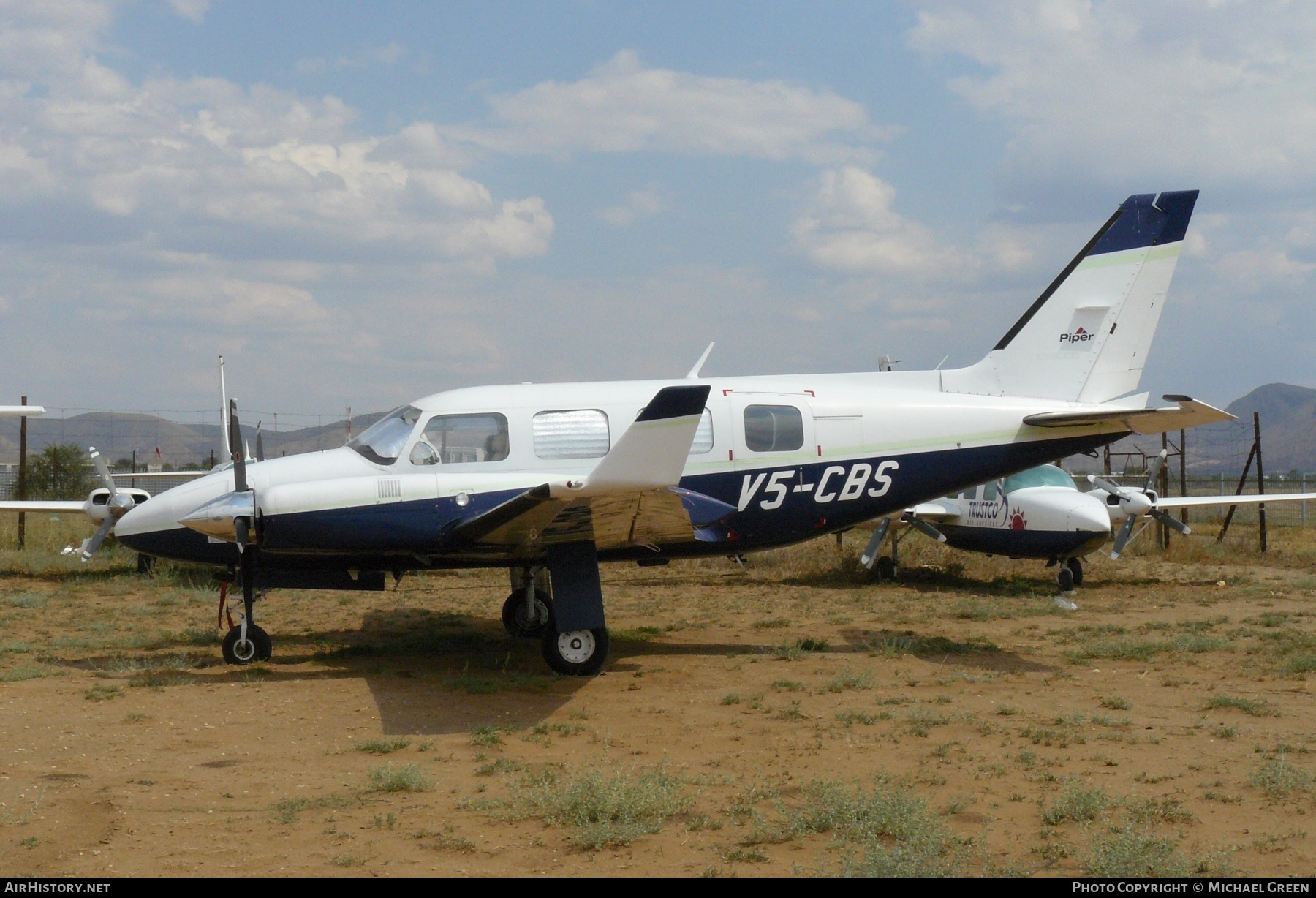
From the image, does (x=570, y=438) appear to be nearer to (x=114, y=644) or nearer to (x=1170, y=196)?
(x=114, y=644)

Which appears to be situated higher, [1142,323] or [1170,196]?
[1170,196]

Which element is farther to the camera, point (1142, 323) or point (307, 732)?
point (1142, 323)

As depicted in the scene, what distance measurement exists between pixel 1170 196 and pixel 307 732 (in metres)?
10.9

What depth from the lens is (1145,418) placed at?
10.9m

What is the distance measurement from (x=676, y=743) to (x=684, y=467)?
2576mm

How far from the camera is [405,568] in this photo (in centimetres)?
1098

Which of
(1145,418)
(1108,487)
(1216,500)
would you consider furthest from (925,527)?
(1145,418)

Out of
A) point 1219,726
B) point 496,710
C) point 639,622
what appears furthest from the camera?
point 639,622

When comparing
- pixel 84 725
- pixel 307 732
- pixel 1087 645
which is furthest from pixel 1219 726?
pixel 84 725

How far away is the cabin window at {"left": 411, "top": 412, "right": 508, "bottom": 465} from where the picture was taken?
34.6 ft

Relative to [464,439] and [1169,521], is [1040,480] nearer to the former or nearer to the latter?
[1169,521]

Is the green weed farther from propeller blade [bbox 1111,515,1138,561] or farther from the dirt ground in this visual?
propeller blade [bbox 1111,515,1138,561]

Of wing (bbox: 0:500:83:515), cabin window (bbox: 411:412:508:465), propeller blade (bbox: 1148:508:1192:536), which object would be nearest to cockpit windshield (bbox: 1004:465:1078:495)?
propeller blade (bbox: 1148:508:1192:536)

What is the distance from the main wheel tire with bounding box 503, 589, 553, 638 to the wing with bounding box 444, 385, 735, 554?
2210 mm
